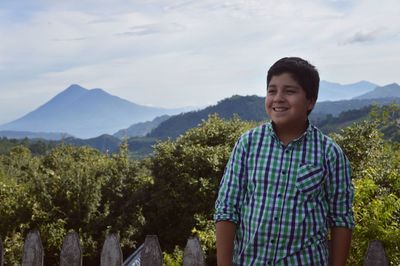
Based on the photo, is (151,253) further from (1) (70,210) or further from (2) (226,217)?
(1) (70,210)

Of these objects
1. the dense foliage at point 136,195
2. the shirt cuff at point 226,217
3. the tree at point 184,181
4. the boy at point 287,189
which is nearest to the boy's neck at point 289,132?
the boy at point 287,189

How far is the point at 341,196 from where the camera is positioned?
2070 millimetres

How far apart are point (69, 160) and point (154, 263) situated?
23.4m

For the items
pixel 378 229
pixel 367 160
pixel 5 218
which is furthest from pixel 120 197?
pixel 378 229

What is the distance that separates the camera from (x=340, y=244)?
209cm

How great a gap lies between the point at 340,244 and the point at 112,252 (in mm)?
1250

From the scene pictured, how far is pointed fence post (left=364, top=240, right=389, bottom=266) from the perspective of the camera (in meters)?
2.24

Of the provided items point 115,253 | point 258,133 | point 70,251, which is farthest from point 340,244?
point 70,251

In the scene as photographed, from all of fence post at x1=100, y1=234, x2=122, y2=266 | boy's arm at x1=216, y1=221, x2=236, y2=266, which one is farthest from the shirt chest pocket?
fence post at x1=100, y1=234, x2=122, y2=266

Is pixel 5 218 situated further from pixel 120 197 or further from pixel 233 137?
pixel 233 137

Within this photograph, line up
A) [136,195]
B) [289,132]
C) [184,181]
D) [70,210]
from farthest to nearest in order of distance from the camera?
[136,195], [184,181], [70,210], [289,132]

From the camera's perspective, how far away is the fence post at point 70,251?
2.72 m

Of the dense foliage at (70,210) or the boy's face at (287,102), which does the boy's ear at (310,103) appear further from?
the dense foliage at (70,210)

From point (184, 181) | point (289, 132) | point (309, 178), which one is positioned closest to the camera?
point (309, 178)
